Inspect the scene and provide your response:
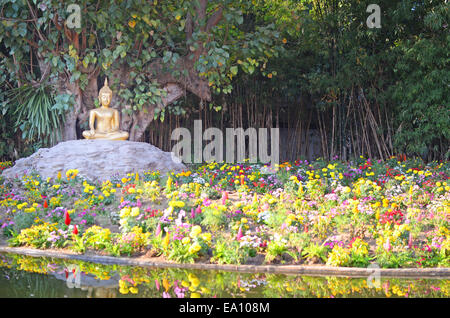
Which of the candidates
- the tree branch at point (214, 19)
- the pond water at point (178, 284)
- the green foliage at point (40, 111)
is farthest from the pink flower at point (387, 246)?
the green foliage at point (40, 111)

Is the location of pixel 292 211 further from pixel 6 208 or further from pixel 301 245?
pixel 6 208

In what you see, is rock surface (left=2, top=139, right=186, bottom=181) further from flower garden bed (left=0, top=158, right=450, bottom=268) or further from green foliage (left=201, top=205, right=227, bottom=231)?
green foliage (left=201, top=205, right=227, bottom=231)

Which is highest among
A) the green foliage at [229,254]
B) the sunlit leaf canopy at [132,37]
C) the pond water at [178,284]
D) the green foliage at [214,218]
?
the sunlit leaf canopy at [132,37]

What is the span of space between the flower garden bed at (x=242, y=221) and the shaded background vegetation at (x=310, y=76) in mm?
2605

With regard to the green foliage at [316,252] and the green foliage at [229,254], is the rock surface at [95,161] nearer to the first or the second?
the green foliage at [229,254]

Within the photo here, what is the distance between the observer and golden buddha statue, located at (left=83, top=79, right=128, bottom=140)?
28.1 feet

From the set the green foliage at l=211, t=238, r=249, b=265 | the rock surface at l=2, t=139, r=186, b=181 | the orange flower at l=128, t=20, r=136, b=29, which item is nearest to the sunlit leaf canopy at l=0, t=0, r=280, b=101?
the orange flower at l=128, t=20, r=136, b=29

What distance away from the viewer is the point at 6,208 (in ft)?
19.4

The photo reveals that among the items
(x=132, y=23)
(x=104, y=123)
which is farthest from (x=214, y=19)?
(x=104, y=123)

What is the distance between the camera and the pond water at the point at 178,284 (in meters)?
3.54

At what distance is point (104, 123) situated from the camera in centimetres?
868

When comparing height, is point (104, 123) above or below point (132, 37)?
below

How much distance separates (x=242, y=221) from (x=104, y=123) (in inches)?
188

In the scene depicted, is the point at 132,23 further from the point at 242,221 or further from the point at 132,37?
the point at 242,221
